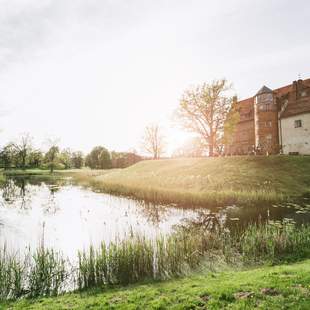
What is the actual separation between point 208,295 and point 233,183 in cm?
1826

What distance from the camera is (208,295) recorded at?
5211 mm

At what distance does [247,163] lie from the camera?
27547 mm

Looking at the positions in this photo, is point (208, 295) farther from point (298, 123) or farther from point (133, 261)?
point (298, 123)

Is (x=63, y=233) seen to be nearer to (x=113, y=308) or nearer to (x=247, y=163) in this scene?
(x=113, y=308)

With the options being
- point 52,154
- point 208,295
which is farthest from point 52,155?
point 208,295

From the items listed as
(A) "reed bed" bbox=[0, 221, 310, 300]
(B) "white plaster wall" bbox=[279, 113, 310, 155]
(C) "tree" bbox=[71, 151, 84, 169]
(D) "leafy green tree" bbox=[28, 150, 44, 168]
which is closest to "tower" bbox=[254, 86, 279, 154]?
(B) "white plaster wall" bbox=[279, 113, 310, 155]

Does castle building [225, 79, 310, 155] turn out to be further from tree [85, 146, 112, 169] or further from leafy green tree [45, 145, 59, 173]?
leafy green tree [45, 145, 59, 173]

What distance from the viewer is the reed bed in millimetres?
6566

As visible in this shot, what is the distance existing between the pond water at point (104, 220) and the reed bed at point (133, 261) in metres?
1.93

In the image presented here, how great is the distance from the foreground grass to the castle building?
27644 mm

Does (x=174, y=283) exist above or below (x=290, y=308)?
below

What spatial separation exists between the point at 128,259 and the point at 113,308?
2.35m

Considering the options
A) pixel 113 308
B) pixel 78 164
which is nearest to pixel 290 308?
pixel 113 308

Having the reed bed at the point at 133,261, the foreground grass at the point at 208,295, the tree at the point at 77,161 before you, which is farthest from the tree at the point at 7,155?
the foreground grass at the point at 208,295
